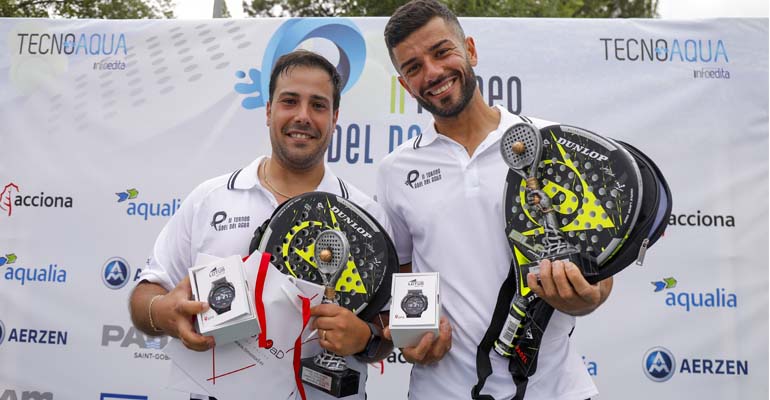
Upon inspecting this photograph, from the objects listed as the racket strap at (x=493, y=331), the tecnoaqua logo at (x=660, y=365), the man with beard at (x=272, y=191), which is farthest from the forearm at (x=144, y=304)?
the tecnoaqua logo at (x=660, y=365)

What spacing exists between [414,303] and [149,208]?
2.79 m

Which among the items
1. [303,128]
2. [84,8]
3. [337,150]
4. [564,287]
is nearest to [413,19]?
[303,128]

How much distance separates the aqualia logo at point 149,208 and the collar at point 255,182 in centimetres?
187

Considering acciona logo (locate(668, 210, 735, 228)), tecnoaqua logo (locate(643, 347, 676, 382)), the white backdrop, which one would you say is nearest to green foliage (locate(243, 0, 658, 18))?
the white backdrop

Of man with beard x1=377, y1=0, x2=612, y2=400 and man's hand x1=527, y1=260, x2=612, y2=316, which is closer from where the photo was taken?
man's hand x1=527, y1=260, x2=612, y2=316

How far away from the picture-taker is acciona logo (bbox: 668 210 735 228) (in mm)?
3553

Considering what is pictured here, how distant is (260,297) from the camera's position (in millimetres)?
1666

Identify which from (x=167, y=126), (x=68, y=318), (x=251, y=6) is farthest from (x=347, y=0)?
(x=68, y=318)

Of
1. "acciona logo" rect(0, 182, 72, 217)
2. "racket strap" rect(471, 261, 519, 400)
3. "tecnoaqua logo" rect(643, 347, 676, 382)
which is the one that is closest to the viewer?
"racket strap" rect(471, 261, 519, 400)

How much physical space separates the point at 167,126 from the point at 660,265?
3384 millimetres

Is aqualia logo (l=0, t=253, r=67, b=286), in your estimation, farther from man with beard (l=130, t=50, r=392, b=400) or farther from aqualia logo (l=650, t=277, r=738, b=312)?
aqualia logo (l=650, t=277, r=738, b=312)

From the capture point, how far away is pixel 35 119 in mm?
4023

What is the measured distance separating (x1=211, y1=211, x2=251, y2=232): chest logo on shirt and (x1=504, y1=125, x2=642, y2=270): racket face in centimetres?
91

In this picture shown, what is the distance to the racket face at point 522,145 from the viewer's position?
5.32 ft
